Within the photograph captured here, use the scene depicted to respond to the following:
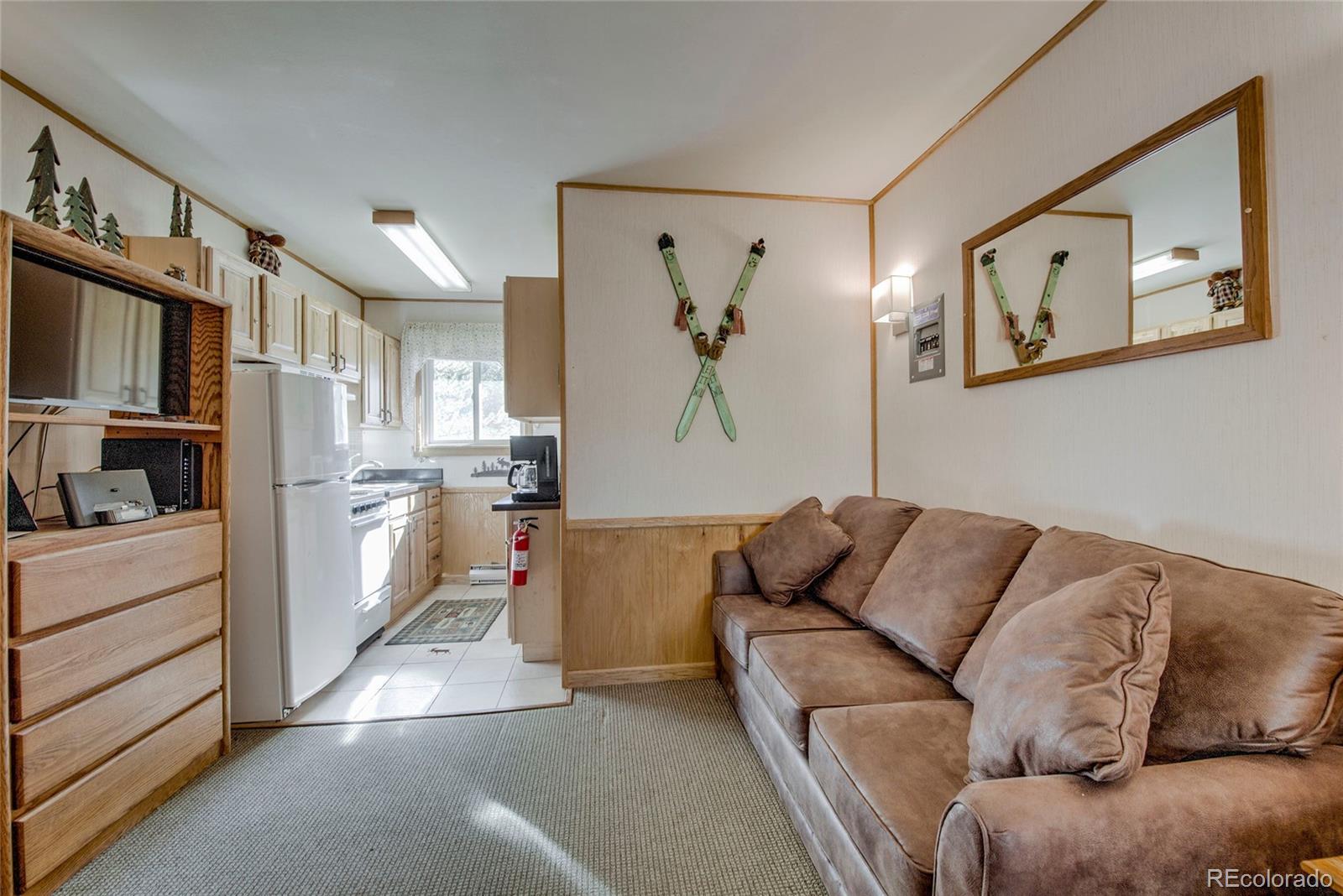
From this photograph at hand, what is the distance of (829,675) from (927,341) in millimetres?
1637

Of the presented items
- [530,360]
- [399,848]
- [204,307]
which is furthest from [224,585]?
[530,360]

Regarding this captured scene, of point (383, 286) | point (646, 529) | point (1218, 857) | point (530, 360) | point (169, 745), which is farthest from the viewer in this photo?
point (383, 286)

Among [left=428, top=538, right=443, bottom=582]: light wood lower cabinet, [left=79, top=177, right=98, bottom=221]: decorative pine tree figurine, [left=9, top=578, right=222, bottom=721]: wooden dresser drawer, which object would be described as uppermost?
[left=79, top=177, right=98, bottom=221]: decorative pine tree figurine

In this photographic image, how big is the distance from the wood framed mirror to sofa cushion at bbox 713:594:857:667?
3.96ft

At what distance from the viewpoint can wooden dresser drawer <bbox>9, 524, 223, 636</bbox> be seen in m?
1.36

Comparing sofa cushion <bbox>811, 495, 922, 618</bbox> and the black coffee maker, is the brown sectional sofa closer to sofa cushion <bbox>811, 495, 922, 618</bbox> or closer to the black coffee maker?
sofa cushion <bbox>811, 495, 922, 618</bbox>

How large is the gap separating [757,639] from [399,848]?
53.4 inches

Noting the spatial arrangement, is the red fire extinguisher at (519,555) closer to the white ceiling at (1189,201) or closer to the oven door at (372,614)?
the oven door at (372,614)

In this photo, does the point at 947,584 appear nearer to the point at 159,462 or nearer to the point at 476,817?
the point at 476,817

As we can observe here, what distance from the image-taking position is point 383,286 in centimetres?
432

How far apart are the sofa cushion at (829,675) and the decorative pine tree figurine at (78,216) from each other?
3.02 m

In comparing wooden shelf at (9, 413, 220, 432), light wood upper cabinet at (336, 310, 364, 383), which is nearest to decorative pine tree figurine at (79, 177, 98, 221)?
wooden shelf at (9, 413, 220, 432)

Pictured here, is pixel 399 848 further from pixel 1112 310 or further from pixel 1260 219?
pixel 1260 219

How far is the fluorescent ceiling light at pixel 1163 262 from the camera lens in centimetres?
130
